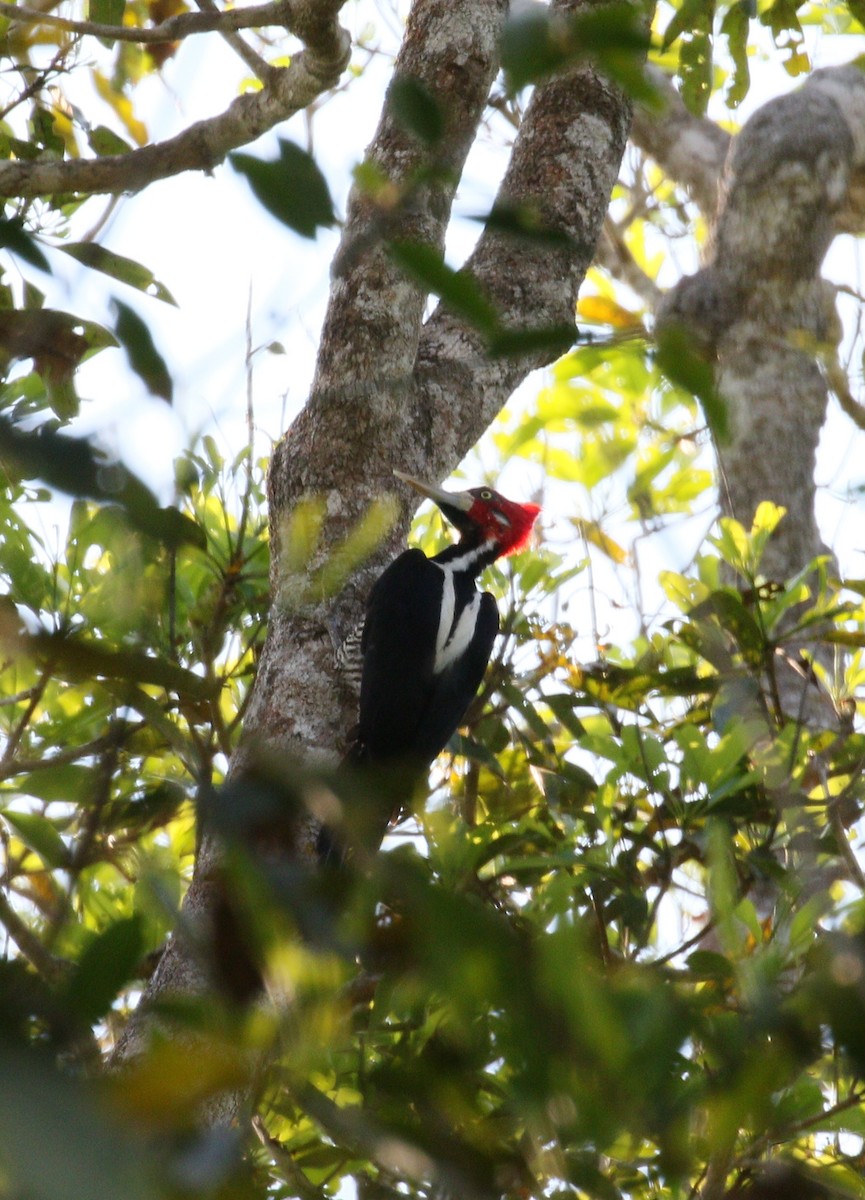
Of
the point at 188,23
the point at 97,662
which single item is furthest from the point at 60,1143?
the point at 188,23

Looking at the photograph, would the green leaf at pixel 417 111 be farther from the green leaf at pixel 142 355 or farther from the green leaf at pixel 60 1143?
the green leaf at pixel 60 1143

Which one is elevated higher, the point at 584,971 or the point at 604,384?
the point at 604,384

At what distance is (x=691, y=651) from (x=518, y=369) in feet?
3.39

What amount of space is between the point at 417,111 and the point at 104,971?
23.1 inches

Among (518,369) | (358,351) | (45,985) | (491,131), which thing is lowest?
(45,985)

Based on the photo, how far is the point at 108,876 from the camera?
133 inches

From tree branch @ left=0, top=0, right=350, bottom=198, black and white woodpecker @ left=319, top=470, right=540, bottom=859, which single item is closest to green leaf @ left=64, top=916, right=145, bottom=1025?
tree branch @ left=0, top=0, right=350, bottom=198

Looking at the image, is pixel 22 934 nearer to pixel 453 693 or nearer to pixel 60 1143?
pixel 60 1143

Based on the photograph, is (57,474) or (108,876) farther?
(108,876)

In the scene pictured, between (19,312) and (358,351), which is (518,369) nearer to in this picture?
(358,351)

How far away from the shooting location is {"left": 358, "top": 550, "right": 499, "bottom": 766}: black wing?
3441 millimetres

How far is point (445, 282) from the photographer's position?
76 cm

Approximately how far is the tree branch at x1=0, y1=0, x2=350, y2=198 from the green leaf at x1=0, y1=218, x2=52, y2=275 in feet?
4.69

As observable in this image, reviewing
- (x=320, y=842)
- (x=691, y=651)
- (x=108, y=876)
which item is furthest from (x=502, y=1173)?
(x=691, y=651)
